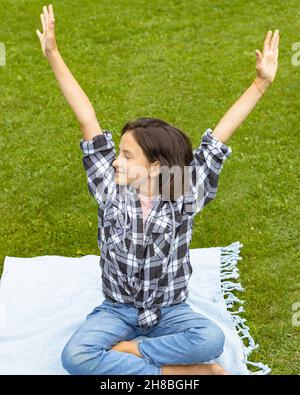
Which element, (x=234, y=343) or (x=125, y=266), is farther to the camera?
(x=234, y=343)

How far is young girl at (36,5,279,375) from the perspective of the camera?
3203 mm

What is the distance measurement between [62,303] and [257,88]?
158 cm

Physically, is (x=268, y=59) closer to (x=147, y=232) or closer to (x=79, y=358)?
(x=147, y=232)

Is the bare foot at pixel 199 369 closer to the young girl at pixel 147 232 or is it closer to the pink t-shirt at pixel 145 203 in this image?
the young girl at pixel 147 232

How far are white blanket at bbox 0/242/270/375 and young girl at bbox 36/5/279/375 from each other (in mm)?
258

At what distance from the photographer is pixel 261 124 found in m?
5.66

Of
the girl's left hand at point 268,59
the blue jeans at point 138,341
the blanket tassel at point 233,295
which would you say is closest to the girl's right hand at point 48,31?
the girl's left hand at point 268,59

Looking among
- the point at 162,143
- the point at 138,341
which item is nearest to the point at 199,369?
the point at 138,341

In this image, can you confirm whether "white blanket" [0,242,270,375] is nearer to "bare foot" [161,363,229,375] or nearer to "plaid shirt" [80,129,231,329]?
"bare foot" [161,363,229,375]

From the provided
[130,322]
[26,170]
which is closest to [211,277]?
[130,322]

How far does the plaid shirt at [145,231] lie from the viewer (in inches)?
129

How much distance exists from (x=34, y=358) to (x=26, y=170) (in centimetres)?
197
